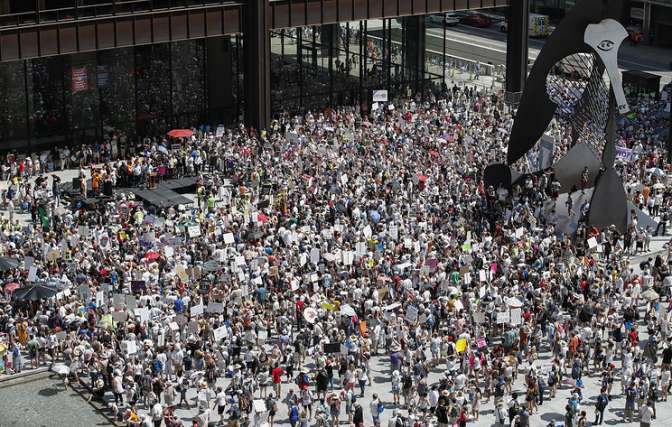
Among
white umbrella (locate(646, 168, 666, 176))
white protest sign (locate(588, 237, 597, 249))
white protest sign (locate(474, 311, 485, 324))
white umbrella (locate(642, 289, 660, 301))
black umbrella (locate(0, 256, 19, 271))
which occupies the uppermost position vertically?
white umbrella (locate(646, 168, 666, 176))

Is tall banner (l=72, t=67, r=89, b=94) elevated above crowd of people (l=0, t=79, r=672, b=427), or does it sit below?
above

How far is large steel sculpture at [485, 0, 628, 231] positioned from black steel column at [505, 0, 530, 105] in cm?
1690

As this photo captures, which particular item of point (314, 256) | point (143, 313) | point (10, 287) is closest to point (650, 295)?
point (314, 256)

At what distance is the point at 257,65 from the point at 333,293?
23911 mm

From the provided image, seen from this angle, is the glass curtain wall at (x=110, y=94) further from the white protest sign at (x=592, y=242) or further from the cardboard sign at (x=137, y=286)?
the white protest sign at (x=592, y=242)

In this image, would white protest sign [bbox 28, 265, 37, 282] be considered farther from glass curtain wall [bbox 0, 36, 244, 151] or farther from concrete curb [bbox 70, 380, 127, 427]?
glass curtain wall [bbox 0, 36, 244, 151]

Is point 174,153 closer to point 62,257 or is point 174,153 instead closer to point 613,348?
point 62,257

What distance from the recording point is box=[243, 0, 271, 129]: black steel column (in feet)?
222

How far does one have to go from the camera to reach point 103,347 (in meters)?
43.2

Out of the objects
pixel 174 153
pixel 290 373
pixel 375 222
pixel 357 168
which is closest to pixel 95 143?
pixel 174 153

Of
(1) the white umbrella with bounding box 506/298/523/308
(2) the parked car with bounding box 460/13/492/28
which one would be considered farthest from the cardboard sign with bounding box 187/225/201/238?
(2) the parked car with bounding box 460/13/492/28

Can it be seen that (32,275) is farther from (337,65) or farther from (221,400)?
(337,65)

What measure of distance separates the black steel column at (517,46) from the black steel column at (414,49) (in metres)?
5.11

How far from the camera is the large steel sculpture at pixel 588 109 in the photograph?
53531mm
